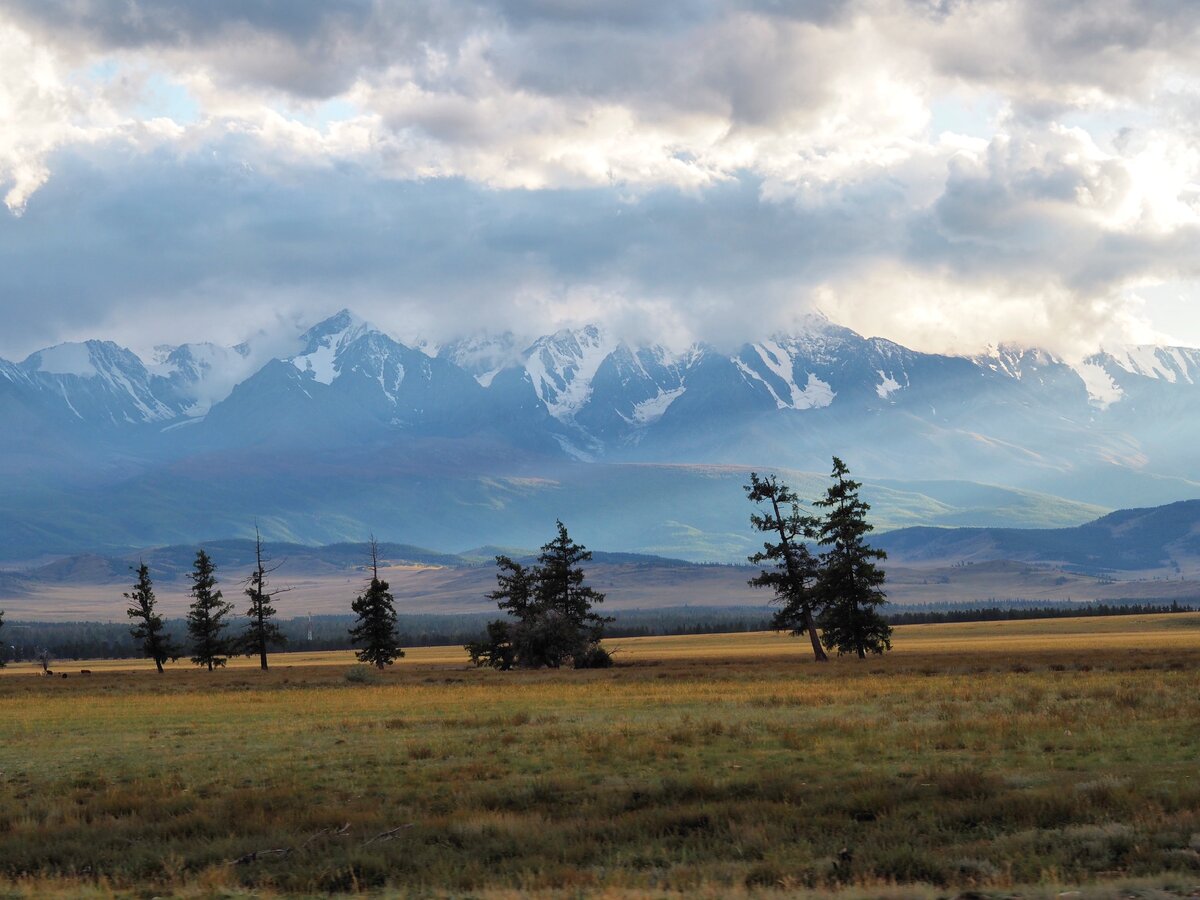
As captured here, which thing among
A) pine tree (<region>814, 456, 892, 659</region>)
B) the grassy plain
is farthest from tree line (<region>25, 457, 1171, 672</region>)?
the grassy plain

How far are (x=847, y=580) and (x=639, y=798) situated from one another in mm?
54388

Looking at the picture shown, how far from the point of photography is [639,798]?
23000mm

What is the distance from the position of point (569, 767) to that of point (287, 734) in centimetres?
1273

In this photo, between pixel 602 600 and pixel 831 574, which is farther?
pixel 602 600

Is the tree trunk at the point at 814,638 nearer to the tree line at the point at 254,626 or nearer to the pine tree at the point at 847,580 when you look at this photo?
the pine tree at the point at 847,580

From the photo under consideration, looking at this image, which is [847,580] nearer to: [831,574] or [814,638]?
[831,574]

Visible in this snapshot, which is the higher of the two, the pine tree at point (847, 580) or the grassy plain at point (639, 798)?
the pine tree at point (847, 580)

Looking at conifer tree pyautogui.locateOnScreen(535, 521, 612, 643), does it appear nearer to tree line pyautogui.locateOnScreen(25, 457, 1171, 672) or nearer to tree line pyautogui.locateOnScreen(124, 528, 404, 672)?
tree line pyautogui.locateOnScreen(25, 457, 1171, 672)

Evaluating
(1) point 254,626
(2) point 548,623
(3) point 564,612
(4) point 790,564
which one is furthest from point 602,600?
(1) point 254,626

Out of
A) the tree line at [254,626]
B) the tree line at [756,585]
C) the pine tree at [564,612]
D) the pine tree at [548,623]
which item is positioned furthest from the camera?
the tree line at [254,626]

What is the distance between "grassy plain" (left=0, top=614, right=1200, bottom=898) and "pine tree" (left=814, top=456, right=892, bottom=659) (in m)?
32.0

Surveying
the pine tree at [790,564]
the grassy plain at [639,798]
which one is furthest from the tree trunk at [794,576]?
the grassy plain at [639,798]

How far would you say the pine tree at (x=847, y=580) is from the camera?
7512 centimetres

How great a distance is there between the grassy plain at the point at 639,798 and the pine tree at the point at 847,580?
32023 mm
